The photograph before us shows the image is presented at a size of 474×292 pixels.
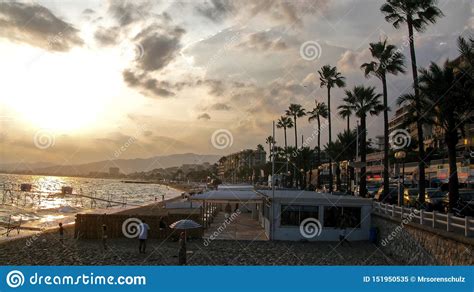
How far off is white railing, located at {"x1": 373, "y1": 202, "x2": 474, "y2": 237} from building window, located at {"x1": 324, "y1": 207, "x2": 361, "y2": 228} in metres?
1.42

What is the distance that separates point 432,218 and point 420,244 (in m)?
1.16

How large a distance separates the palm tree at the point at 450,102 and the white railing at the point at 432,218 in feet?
9.87

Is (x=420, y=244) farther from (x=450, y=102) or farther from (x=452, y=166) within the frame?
(x=450, y=102)

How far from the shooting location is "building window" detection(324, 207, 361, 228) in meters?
24.4

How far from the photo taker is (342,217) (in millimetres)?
24484

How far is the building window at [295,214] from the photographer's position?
80.2 ft

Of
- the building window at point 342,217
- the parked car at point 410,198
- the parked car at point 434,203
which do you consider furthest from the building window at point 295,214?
the parked car at point 410,198

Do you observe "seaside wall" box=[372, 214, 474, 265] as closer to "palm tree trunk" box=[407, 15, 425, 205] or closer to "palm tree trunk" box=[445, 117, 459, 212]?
"palm tree trunk" box=[445, 117, 459, 212]

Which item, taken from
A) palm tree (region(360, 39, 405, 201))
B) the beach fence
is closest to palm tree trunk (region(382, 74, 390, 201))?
palm tree (region(360, 39, 405, 201))

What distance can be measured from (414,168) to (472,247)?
63.4 m

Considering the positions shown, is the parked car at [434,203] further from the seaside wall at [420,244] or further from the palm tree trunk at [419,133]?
the seaside wall at [420,244]

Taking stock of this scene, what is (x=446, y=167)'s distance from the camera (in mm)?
55938

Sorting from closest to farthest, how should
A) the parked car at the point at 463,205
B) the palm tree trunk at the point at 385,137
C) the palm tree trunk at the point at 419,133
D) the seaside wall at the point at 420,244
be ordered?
the seaside wall at the point at 420,244, the parked car at the point at 463,205, the palm tree trunk at the point at 419,133, the palm tree trunk at the point at 385,137
